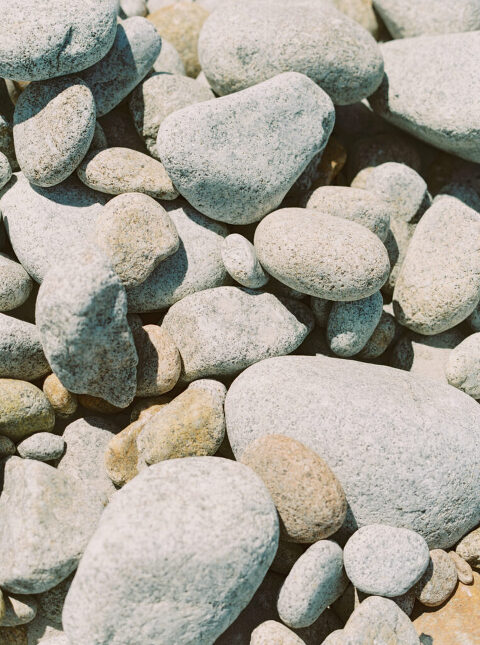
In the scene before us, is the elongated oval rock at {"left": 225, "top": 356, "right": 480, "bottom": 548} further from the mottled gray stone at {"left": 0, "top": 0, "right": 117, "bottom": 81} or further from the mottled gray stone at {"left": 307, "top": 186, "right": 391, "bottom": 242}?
the mottled gray stone at {"left": 0, "top": 0, "right": 117, "bottom": 81}

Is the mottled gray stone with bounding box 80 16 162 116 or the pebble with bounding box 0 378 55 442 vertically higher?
the mottled gray stone with bounding box 80 16 162 116

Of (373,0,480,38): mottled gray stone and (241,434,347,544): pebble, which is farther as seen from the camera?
(373,0,480,38): mottled gray stone

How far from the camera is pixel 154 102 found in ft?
10.6

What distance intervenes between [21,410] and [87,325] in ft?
1.96

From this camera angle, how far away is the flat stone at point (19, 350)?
9.19ft

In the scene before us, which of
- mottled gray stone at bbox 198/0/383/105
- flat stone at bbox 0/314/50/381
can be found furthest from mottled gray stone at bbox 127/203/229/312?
mottled gray stone at bbox 198/0/383/105

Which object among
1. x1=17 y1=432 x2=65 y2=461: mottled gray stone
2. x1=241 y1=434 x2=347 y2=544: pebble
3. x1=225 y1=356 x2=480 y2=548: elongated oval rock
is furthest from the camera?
x1=17 y1=432 x2=65 y2=461: mottled gray stone

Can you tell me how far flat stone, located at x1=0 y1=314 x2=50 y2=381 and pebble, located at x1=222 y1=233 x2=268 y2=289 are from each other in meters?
0.97

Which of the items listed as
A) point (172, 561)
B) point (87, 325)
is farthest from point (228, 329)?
point (172, 561)

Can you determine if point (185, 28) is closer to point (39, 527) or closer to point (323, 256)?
point (323, 256)

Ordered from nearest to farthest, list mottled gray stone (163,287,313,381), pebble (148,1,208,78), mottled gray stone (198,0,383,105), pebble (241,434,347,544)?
pebble (241,434,347,544) < mottled gray stone (163,287,313,381) < mottled gray stone (198,0,383,105) < pebble (148,1,208,78)

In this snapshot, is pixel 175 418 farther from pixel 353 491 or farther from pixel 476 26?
pixel 476 26

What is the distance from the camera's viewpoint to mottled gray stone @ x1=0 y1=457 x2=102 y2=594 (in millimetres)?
2568

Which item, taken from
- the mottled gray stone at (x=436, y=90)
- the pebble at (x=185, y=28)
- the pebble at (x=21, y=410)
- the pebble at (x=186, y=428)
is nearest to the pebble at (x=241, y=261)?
the pebble at (x=186, y=428)
